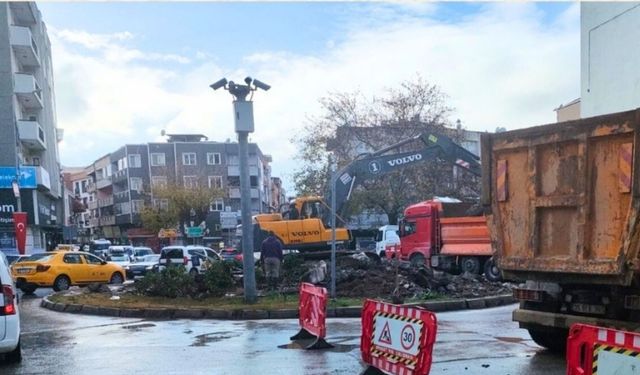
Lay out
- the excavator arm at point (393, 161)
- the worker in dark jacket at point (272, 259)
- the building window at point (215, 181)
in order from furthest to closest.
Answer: the building window at point (215, 181), the excavator arm at point (393, 161), the worker in dark jacket at point (272, 259)

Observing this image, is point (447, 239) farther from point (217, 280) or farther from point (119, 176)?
point (119, 176)

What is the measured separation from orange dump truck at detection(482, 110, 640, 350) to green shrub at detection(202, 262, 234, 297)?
9.08 meters

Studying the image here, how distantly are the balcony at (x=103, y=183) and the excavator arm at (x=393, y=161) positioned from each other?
7289cm

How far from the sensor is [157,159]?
76.3 metres

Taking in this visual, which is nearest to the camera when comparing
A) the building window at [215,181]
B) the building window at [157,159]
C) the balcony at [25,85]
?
the balcony at [25,85]

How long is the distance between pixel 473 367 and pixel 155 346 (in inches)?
192

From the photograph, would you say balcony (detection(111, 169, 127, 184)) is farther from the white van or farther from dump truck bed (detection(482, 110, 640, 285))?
dump truck bed (detection(482, 110, 640, 285))

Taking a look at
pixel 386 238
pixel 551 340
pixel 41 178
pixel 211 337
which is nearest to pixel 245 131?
pixel 211 337

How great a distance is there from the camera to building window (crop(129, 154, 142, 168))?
253 feet

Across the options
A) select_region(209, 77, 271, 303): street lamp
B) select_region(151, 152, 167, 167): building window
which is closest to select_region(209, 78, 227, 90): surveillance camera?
select_region(209, 77, 271, 303): street lamp

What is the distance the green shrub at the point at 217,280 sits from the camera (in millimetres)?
15570

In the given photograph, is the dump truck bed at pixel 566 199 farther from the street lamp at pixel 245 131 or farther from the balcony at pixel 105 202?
the balcony at pixel 105 202

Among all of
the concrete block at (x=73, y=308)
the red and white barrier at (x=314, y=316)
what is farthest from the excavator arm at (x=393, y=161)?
the red and white barrier at (x=314, y=316)

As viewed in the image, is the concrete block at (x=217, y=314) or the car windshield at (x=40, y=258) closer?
the concrete block at (x=217, y=314)
